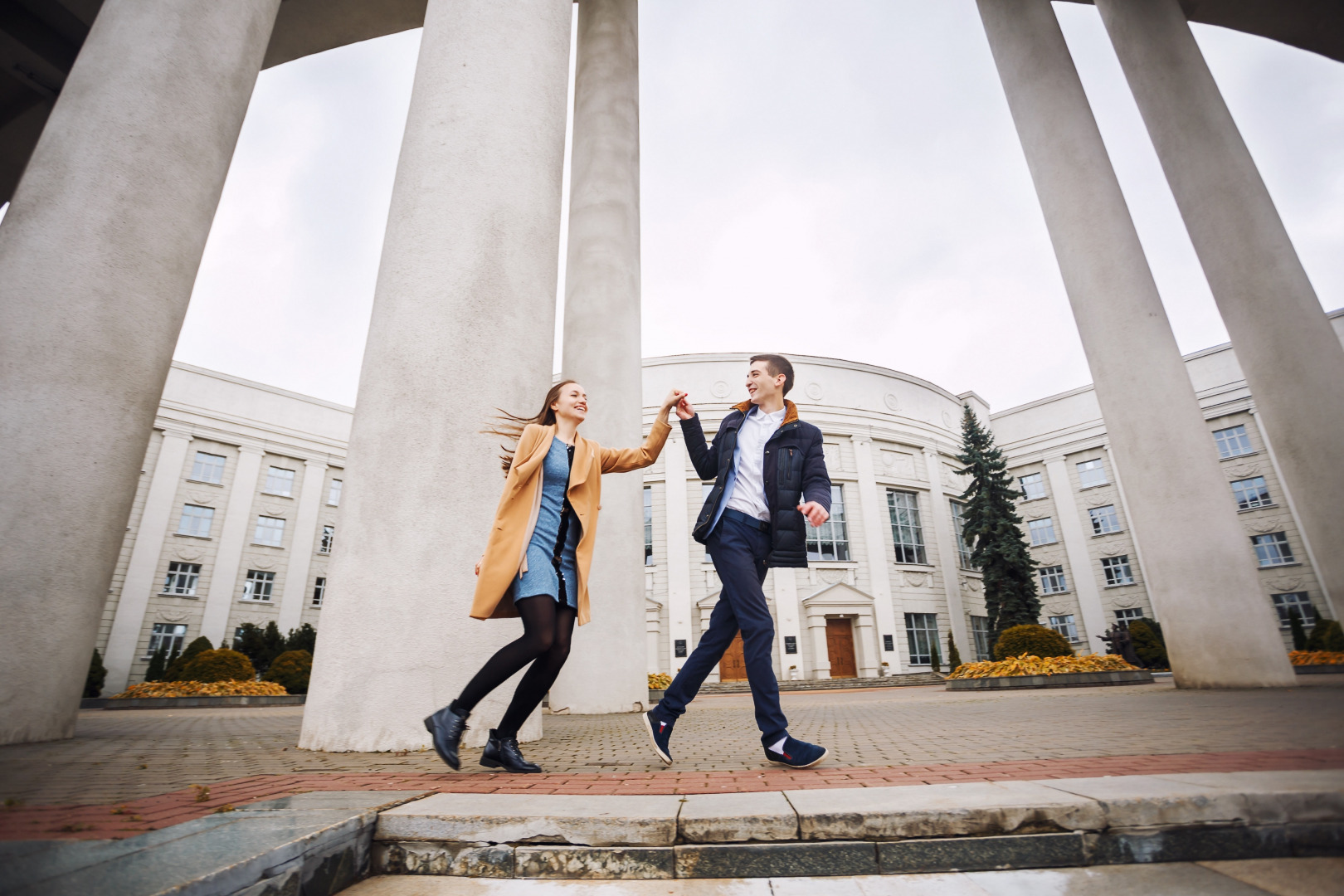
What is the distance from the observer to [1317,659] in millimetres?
12477

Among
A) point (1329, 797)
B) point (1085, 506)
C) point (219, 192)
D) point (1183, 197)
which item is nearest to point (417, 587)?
point (1329, 797)

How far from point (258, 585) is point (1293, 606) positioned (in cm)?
4488

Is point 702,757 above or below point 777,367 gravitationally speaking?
below

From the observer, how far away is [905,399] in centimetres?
3256

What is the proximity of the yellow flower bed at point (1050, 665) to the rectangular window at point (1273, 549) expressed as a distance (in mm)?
20857

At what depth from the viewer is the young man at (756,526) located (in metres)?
3.13

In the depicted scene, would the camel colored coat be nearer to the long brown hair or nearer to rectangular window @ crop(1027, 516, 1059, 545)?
the long brown hair

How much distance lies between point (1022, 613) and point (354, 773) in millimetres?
30560

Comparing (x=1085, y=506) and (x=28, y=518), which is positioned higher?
(x=1085, y=506)

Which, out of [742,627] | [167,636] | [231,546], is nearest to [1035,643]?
[742,627]

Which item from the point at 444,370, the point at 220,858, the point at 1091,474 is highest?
the point at 1091,474

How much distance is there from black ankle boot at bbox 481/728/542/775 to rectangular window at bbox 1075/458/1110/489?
35.9 meters

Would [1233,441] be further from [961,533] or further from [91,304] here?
[91,304]

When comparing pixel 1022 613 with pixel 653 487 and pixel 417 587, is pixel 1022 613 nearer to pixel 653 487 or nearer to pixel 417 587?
pixel 653 487
